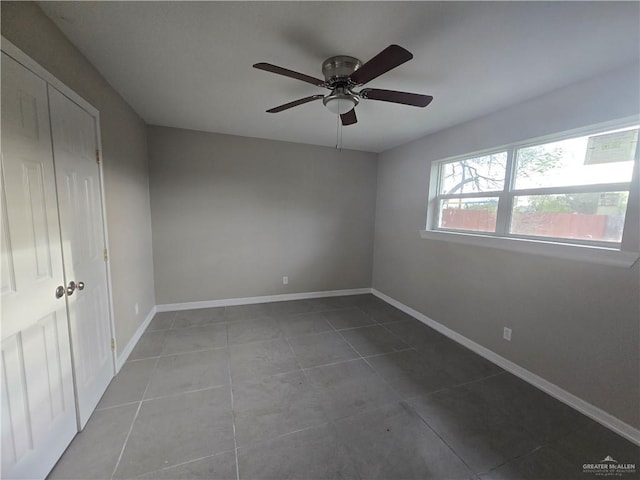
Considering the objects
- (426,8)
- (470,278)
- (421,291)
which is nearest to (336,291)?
(421,291)

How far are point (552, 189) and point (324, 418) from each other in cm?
256

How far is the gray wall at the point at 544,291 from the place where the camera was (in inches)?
66.4

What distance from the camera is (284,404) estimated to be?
73.5 inches

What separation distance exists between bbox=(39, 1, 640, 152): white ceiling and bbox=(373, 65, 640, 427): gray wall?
0.68 feet

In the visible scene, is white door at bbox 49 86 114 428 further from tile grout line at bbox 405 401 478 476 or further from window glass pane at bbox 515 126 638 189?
window glass pane at bbox 515 126 638 189

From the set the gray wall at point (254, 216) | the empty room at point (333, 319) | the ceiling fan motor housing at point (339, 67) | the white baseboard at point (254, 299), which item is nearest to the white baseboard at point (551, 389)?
the empty room at point (333, 319)

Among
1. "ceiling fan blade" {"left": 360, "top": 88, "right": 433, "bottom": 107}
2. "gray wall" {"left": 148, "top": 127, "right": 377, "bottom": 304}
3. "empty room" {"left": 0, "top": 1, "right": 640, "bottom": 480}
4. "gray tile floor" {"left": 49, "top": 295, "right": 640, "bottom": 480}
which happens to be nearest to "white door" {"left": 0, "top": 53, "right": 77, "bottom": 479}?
"empty room" {"left": 0, "top": 1, "right": 640, "bottom": 480}

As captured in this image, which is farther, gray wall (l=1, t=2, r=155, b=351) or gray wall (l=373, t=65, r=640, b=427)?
gray wall (l=373, t=65, r=640, b=427)

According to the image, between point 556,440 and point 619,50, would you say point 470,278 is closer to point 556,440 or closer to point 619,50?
point 556,440

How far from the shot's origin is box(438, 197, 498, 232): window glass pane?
8.64 ft

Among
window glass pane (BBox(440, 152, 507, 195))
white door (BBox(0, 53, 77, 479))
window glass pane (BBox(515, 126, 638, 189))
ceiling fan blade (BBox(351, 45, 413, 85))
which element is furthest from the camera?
window glass pane (BBox(440, 152, 507, 195))

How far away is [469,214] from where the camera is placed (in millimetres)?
2875

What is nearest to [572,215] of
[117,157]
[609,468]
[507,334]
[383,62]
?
[507,334]

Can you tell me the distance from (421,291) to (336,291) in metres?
1.44
